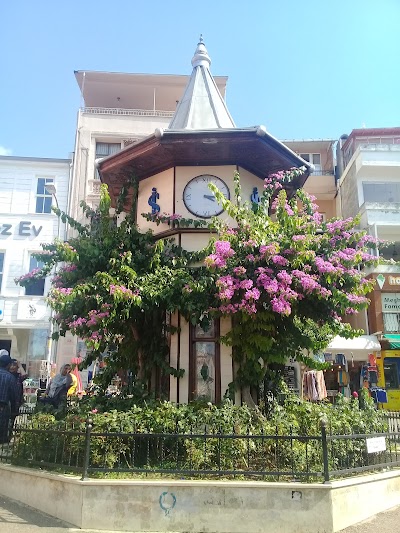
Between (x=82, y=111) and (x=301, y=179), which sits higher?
(x=82, y=111)

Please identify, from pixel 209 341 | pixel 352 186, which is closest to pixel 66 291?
pixel 209 341

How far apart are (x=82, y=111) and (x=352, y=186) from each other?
16476 millimetres

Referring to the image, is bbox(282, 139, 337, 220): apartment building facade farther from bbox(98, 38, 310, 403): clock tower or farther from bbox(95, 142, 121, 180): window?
bbox(98, 38, 310, 403): clock tower

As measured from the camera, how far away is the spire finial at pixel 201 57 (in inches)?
486

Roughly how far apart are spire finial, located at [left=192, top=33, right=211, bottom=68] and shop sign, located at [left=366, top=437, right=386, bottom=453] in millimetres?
9886

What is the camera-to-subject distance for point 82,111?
2511 centimetres

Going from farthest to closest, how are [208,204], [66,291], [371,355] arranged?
1. [371,355]
2. [208,204]
3. [66,291]

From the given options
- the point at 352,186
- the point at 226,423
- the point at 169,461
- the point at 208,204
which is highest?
the point at 352,186

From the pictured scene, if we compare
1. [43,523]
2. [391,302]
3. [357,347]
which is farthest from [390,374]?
[43,523]

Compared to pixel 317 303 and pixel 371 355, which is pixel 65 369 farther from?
pixel 371 355

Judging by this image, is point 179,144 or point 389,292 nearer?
point 179,144

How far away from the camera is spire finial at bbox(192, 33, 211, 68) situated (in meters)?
12.3

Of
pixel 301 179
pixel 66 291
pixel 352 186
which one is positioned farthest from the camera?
pixel 352 186

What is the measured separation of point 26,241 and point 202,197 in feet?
52.1
